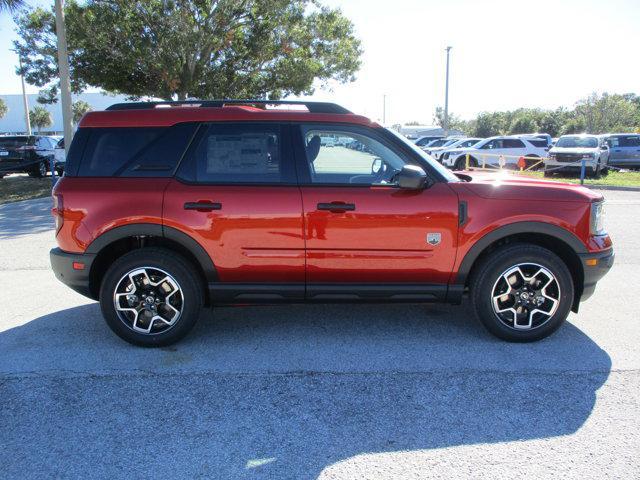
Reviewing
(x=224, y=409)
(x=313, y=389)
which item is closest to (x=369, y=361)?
(x=313, y=389)

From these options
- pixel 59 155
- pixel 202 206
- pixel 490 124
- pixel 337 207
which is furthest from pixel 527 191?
pixel 490 124

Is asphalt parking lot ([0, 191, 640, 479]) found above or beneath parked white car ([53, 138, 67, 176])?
beneath

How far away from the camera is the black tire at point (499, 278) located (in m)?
4.04

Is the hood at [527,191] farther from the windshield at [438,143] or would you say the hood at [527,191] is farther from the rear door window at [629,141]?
the windshield at [438,143]

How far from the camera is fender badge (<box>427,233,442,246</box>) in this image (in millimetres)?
3975

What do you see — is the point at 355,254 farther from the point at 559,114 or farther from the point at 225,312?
the point at 559,114

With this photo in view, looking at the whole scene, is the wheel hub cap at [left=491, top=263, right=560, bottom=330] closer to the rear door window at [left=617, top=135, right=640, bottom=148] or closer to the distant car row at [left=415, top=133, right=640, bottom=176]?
the distant car row at [left=415, top=133, right=640, bottom=176]

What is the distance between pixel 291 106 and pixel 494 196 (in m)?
1.80

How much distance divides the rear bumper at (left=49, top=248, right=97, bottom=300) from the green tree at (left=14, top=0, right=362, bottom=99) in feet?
48.9

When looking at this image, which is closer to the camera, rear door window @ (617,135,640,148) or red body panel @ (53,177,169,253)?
red body panel @ (53,177,169,253)

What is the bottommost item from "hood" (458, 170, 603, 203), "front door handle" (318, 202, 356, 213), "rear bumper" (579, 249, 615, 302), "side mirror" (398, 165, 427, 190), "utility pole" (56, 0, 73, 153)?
"rear bumper" (579, 249, 615, 302)

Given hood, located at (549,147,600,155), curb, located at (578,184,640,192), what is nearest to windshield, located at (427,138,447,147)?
hood, located at (549,147,600,155)

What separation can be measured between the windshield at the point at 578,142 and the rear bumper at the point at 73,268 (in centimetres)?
2185

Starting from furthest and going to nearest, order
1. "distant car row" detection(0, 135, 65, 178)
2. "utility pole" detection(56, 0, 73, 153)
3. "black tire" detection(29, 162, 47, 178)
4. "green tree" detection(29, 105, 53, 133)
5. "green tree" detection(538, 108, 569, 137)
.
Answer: "green tree" detection(29, 105, 53, 133), "green tree" detection(538, 108, 569, 137), "black tire" detection(29, 162, 47, 178), "distant car row" detection(0, 135, 65, 178), "utility pole" detection(56, 0, 73, 153)
